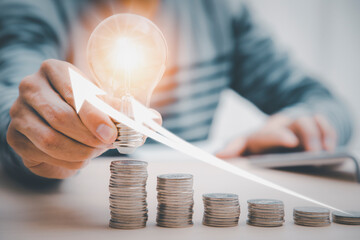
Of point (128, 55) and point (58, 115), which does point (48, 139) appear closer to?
point (58, 115)

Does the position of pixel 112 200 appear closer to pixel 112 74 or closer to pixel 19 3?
pixel 112 74

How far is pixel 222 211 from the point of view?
885 mm

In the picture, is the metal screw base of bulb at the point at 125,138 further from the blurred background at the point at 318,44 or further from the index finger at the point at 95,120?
the blurred background at the point at 318,44

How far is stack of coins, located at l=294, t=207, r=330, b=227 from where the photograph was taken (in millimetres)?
896

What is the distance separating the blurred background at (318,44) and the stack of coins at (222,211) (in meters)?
3.41

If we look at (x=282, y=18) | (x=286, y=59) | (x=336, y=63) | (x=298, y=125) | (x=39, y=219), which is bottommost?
(x=39, y=219)

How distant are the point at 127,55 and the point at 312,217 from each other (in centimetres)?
61

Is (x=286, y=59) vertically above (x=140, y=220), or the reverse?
(x=286, y=59)

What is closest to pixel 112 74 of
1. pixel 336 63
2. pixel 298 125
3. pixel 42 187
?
pixel 42 187

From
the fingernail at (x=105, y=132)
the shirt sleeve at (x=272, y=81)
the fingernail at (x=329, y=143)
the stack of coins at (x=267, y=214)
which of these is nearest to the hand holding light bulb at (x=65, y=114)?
the fingernail at (x=105, y=132)

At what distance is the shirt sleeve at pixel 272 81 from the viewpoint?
8.57 feet

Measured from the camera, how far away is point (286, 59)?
3.03m

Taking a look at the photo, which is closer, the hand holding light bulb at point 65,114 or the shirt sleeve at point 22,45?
the hand holding light bulb at point 65,114

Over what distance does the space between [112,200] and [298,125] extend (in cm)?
134
